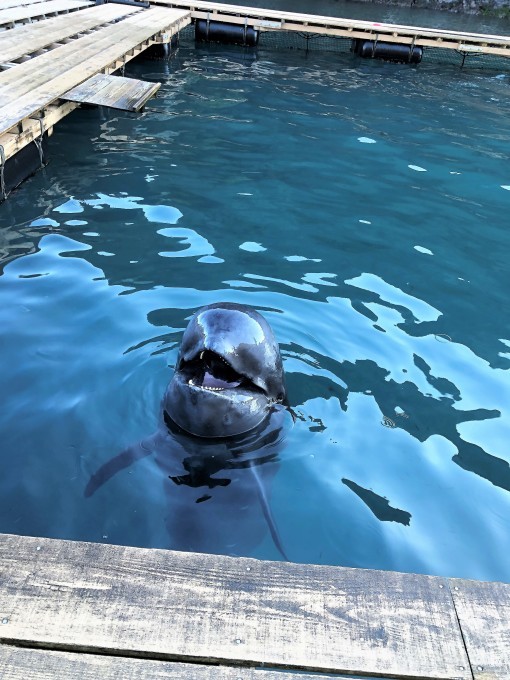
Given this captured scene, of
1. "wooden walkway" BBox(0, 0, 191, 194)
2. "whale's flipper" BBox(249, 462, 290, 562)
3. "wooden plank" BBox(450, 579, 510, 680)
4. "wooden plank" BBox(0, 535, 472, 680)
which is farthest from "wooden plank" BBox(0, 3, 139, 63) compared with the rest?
"wooden plank" BBox(450, 579, 510, 680)

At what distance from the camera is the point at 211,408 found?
136 inches

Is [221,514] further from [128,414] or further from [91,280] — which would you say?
[91,280]

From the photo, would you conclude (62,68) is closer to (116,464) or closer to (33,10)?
(33,10)

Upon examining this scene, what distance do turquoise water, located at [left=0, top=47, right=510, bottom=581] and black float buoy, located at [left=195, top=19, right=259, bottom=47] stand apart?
22.4 feet

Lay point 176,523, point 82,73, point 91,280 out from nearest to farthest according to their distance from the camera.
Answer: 1. point 176,523
2. point 91,280
3. point 82,73

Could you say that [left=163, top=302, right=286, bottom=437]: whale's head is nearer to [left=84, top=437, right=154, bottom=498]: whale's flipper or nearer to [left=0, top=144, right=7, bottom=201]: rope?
[left=84, top=437, right=154, bottom=498]: whale's flipper

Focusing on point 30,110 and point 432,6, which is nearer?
point 30,110

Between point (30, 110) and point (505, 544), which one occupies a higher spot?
point (30, 110)

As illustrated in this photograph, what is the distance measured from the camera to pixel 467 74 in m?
15.9

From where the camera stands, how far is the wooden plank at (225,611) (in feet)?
6.77

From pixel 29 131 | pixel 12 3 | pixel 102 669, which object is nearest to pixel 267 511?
pixel 102 669

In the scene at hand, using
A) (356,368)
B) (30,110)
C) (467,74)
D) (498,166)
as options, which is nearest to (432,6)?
(467,74)

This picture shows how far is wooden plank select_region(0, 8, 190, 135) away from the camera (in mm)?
7264

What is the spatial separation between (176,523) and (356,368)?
1.98m
